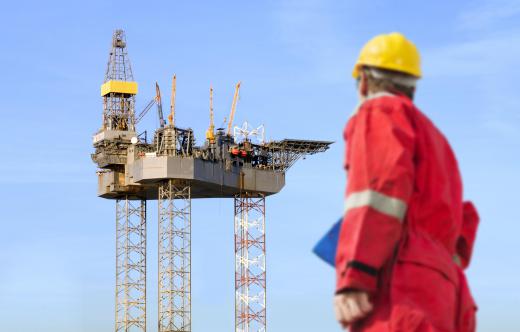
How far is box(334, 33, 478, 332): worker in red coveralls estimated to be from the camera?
11.2 m

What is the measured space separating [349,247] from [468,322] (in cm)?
158

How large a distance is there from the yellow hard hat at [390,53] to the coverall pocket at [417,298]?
6.12 ft

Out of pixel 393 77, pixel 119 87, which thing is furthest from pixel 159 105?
pixel 393 77

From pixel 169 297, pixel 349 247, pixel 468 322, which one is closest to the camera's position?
pixel 349 247

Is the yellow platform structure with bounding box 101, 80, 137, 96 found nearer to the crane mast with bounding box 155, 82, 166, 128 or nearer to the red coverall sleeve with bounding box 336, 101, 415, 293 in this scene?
the crane mast with bounding box 155, 82, 166, 128

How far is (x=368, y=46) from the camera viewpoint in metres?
11.9

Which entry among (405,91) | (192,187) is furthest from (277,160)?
(405,91)

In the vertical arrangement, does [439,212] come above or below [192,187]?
below

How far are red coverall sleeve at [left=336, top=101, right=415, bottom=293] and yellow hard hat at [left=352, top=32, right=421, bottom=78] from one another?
622 mm

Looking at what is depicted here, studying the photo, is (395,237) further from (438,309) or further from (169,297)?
(169,297)

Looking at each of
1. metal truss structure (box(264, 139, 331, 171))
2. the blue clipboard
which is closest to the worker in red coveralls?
the blue clipboard

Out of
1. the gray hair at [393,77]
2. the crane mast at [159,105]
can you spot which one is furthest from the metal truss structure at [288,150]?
the gray hair at [393,77]

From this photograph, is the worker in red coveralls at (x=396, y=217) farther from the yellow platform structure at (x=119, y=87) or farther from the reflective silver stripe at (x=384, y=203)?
the yellow platform structure at (x=119, y=87)

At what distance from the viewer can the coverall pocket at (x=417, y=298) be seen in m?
11.3
